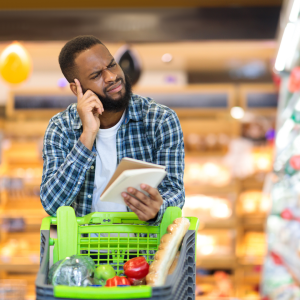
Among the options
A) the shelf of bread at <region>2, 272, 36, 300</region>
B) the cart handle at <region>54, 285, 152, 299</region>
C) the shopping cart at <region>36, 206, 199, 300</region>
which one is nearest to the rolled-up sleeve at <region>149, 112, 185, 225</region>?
the shopping cart at <region>36, 206, 199, 300</region>

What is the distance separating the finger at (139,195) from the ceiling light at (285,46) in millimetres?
2162

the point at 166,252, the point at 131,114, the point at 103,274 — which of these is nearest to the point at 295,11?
the point at 131,114

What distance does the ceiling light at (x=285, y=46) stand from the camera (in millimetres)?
2941

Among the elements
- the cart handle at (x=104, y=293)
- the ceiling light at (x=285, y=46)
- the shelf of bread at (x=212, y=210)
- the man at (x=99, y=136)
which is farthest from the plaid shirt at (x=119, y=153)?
the shelf of bread at (x=212, y=210)

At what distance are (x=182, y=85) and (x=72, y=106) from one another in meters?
4.24

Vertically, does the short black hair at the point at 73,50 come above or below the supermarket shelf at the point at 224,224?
above

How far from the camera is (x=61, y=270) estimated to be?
110 cm

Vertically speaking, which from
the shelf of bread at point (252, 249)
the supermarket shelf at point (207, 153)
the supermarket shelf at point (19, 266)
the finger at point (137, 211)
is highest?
the supermarket shelf at point (207, 153)

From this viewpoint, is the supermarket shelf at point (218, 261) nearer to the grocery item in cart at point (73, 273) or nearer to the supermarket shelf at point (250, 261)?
the supermarket shelf at point (250, 261)

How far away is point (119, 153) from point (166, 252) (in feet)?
1.62

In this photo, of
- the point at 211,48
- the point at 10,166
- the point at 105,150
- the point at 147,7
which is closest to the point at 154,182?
the point at 105,150

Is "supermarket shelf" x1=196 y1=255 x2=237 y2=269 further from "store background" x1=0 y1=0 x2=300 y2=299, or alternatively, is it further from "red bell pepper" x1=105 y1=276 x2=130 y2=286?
"red bell pepper" x1=105 y1=276 x2=130 y2=286

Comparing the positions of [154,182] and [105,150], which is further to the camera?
[105,150]

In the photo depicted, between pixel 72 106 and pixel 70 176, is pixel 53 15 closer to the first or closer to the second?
pixel 72 106
